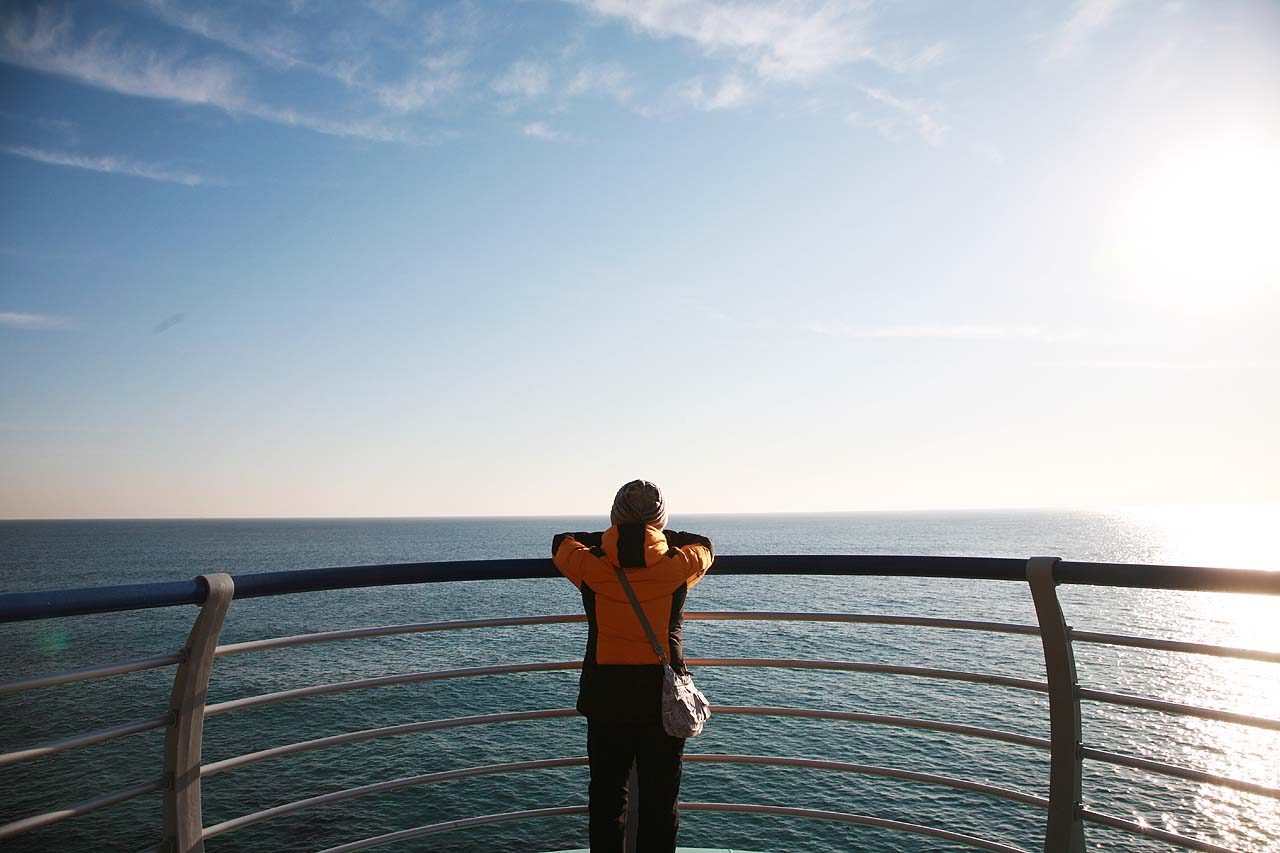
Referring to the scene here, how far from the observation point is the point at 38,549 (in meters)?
137

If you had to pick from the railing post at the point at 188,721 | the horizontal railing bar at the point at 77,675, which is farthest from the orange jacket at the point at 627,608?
the horizontal railing bar at the point at 77,675

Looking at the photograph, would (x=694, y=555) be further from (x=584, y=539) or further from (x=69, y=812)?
(x=69, y=812)

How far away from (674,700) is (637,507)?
641 millimetres

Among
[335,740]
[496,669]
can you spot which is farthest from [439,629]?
[335,740]

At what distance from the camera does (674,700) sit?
253 cm

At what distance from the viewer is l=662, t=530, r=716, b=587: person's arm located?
2592 millimetres

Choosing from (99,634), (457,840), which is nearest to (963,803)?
(457,840)

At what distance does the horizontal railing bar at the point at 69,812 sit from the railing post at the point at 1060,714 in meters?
2.44

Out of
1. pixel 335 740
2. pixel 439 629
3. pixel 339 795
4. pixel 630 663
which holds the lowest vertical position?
pixel 339 795

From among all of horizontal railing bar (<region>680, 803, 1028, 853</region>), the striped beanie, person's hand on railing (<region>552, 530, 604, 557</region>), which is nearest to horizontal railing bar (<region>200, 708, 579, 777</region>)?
person's hand on railing (<region>552, 530, 604, 557</region>)

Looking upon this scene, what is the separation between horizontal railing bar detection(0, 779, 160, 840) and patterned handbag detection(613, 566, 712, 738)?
1363 mm

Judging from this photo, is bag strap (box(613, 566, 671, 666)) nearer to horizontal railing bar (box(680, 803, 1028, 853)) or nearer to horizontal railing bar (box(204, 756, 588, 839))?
horizontal railing bar (box(204, 756, 588, 839))

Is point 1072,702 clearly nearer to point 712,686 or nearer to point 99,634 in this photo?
point 712,686

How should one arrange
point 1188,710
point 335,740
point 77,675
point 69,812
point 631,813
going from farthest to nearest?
1. point 631,813
2. point 335,740
3. point 1188,710
4. point 69,812
5. point 77,675
